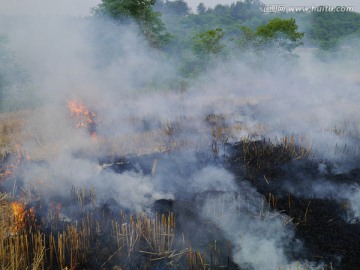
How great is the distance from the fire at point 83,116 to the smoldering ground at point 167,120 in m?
0.25

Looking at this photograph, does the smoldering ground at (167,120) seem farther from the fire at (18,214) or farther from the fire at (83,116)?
the fire at (18,214)

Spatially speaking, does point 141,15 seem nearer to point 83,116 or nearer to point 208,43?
point 208,43

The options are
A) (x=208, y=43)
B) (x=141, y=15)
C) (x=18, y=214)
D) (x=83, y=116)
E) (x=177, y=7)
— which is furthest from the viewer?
(x=177, y=7)

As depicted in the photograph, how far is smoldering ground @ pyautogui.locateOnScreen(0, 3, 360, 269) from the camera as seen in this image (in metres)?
4.93

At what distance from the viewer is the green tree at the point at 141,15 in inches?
611

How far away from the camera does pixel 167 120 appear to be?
31.4 ft

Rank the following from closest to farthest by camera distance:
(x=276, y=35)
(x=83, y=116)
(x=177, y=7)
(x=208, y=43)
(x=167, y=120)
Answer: (x=83, y=116) < (x=167, y=120) < (x=208, y=43) < (x=276, y=35) < (x=177, y=7)

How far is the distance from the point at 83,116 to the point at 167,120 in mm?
2636

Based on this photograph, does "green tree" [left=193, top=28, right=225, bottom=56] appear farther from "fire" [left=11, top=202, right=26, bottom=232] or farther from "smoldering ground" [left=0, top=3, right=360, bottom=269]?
"fire" [left=11, top=202, right=26, bottom=232]

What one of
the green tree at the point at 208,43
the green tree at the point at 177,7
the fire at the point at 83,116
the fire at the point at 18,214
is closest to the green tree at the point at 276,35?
the green tree at the point at 208,43

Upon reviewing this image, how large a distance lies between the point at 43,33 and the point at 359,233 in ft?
42.3

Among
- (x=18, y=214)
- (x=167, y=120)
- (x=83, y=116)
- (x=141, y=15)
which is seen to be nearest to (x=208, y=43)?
(x=141, y=15)

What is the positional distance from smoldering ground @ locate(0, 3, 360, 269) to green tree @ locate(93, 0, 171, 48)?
613mm

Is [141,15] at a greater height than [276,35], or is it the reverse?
[141,15]
